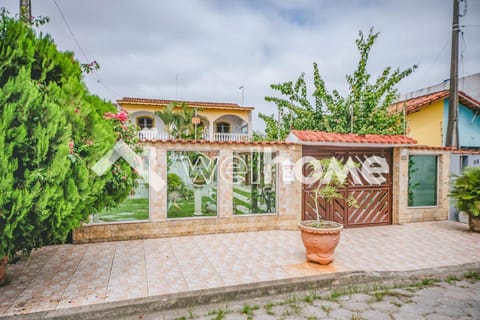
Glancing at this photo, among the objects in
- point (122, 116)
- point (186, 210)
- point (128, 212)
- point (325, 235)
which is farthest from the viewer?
point (186, 210)

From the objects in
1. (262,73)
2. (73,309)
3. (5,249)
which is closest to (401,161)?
(73,309)

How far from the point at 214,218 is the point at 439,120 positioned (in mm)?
12409

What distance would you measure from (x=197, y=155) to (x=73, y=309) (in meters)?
4.46

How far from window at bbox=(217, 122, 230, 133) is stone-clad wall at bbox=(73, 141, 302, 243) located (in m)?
19.1

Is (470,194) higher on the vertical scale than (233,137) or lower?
lower

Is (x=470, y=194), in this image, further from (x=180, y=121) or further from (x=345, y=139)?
(x=180, y=121)

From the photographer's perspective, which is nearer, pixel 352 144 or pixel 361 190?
pixel 352 144

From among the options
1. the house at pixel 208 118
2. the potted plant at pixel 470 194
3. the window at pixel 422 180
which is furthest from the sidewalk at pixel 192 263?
the house at pixel 208 118

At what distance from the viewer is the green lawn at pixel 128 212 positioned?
6902 mm

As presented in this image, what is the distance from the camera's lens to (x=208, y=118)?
24.7 metres

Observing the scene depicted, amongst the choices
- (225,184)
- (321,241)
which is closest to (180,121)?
(225,184)

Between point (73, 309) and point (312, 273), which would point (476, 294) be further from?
point (73, 309)

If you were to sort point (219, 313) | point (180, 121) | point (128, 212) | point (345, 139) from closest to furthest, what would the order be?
1. point (219, 313)
2. point (128, 212)
3. point (345, 139)
4. point (180, 121)

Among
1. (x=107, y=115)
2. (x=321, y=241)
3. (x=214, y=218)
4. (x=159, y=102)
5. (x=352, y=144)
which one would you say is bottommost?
(x=214, y=218)
